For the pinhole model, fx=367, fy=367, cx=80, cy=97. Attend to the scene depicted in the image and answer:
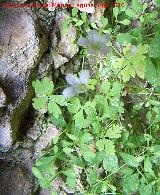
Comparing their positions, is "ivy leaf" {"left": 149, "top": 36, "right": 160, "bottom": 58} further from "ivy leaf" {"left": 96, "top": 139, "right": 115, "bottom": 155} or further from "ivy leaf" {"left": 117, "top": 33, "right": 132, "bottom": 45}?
"ivy leaf" {"left": 96, "top": 139, "right": 115, "bottom": 155}

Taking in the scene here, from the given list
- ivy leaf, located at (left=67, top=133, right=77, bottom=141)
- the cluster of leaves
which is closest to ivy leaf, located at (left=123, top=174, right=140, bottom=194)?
the cluster of leaves

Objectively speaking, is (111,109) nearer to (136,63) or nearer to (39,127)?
(136,63)

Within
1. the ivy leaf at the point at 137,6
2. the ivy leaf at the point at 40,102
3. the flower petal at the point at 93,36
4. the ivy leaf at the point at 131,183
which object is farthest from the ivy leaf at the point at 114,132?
the ivy leaf at the point at 137,6

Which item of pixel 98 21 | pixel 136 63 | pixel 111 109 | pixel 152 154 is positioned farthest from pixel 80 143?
pixel 98 21

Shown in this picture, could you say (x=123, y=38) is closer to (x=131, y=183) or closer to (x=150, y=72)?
(x=150, y=72)

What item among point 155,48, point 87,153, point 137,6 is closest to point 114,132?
point 87,153

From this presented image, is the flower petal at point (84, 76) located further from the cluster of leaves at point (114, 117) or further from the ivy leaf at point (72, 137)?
the ivy leaf at point (72, 137)

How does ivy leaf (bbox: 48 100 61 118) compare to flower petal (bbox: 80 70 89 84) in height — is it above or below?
below

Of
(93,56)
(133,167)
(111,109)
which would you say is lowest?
(133,167)
